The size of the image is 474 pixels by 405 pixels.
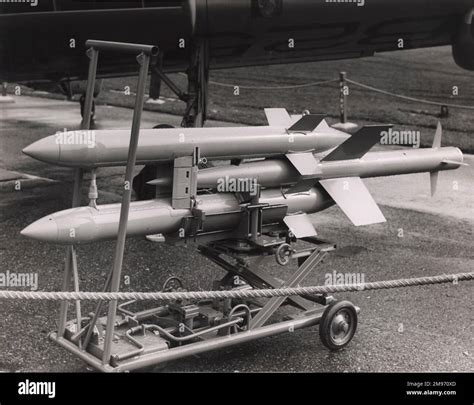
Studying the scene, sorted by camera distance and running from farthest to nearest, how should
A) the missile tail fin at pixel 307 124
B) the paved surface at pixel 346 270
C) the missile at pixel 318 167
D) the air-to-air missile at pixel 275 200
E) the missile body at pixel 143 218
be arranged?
the missile tail fin at pixel 307 124, the missile at pixel 318 167, the paved surface at pixel 346 270, the air-to-air missile at pixel 275 200, the missile body at pixel 143 218

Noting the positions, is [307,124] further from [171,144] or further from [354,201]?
[171,144]

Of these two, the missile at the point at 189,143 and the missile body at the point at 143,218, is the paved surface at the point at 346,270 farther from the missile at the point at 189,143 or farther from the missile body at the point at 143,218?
the missile at the point at 189,143

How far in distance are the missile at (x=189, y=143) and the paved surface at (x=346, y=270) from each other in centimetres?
153

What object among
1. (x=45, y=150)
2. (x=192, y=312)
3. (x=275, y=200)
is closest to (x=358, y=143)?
(x=275, y=200)

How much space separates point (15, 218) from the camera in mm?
8297

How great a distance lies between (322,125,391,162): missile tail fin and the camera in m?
5.65

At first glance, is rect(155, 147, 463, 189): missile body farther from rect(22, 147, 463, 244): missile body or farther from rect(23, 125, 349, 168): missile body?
rect(23, 125, 349, 168): missile body

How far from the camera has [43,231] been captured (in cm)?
428

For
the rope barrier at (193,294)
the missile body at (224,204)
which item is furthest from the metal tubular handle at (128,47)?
the rope barrier at (193,294)

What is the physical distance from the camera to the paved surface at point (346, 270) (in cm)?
499

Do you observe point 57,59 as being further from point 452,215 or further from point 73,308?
point 452,215

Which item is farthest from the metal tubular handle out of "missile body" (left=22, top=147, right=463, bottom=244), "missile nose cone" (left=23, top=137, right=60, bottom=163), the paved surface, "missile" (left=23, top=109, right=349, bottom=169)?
the paved surface

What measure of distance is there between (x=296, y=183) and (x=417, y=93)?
1442 centimetres

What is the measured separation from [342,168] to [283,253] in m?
1.13
